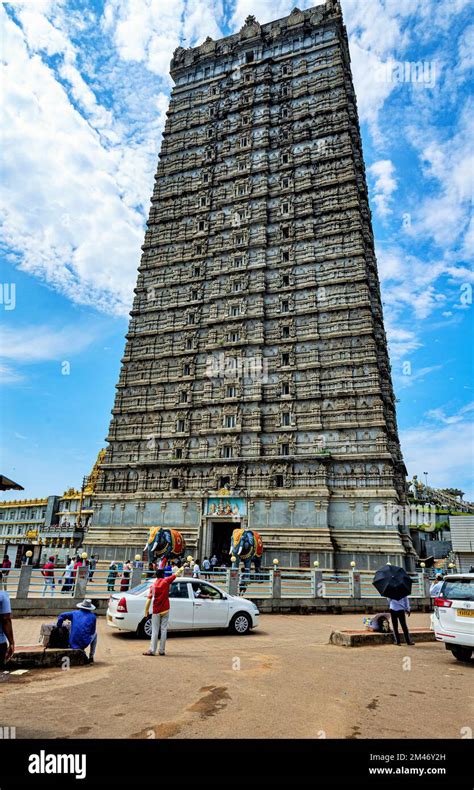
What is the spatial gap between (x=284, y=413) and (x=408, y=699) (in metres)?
29.1

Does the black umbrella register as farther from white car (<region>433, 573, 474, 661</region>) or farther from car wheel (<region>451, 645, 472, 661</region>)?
car wheel (<region>451, 645, 472, 661</region>)

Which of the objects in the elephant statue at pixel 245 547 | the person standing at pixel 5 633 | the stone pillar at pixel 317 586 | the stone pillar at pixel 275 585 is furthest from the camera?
the elephant statue at pixel 245 547

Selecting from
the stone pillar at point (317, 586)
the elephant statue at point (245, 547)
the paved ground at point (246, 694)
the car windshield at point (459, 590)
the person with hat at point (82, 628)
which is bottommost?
the paved ground at point (246, 694)

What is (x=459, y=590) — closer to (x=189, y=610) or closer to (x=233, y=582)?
(x=189, y=610)

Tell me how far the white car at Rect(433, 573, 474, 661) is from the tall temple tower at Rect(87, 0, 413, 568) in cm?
2043

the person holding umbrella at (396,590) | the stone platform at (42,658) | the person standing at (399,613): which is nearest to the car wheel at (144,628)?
the stone platform at (42,658)

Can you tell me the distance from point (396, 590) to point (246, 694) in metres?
6.15

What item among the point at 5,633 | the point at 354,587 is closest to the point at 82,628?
the point at 5,633

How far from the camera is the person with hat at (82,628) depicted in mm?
9531

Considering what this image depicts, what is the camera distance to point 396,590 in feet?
40.5

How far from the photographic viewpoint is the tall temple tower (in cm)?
3372

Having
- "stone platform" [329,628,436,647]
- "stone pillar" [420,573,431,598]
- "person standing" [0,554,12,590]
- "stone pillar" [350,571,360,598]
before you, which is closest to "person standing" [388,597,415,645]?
"stone platform" [329,628,436,647]

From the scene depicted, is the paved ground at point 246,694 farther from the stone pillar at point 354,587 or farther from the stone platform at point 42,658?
the stone pillar at point 354,587
